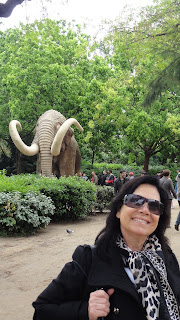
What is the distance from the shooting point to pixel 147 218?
1977mm

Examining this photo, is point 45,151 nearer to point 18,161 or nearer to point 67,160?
point 67,160

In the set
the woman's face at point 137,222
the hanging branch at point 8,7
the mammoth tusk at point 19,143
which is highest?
the hanging branch at point 8,7

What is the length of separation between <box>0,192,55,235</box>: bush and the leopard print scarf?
702 centimetres

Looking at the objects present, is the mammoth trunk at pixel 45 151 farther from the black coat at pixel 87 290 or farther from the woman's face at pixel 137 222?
the black coat at pixel 87 290

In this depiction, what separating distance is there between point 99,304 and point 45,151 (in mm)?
11916

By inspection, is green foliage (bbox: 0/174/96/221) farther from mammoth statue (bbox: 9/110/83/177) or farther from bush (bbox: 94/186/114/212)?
mammoth statue (bbox: 9/110/83/177)

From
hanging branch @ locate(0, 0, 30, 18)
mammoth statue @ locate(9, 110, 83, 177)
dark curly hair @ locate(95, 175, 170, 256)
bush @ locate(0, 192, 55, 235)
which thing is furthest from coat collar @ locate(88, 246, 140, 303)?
mammoth statue @ locate(9, 110, 83, 177)

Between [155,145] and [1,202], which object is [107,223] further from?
[155,145]

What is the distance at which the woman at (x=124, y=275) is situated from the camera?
1.71 metres

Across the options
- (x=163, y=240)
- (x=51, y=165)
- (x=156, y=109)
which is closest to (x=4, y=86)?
(x=156, y=109)

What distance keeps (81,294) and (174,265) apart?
576 millimetres

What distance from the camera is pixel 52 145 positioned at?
13312mm

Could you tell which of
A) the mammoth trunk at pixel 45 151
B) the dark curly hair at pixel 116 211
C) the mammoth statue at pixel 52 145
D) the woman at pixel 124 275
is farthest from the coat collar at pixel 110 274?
the mammoth trunk at pixel 45 151

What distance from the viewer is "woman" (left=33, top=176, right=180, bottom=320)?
5.61 ft
